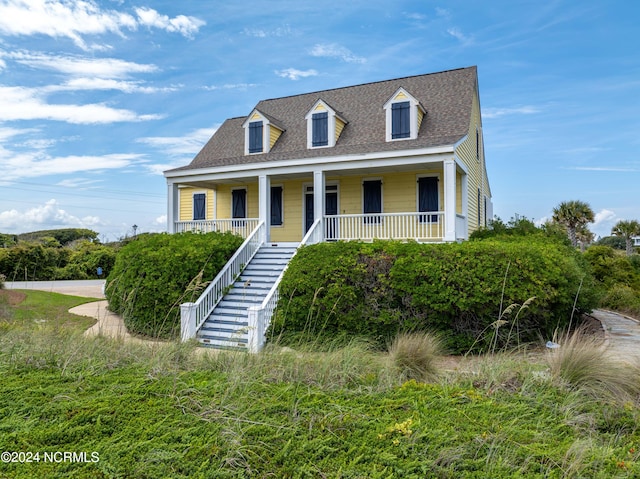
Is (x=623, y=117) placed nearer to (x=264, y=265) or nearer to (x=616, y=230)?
(x=264, y=265)

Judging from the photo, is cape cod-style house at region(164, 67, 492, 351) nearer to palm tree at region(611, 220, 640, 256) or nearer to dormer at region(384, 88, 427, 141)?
dormer at region(384, 88, 427, 141)

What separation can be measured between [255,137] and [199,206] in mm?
4587

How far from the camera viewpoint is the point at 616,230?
110ft

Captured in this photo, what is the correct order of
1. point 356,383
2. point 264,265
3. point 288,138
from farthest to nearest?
point 288,138 < point 264,265 < point 356,383

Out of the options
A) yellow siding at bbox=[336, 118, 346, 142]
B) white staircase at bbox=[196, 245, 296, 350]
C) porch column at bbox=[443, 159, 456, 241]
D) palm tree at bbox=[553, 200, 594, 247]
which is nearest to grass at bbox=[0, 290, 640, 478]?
white staircase at bbox=[196, 245, 296, 350]

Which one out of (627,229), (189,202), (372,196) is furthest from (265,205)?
(627,229)

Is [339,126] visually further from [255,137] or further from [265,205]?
[265,205]

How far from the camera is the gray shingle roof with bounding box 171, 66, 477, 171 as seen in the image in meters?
14.7

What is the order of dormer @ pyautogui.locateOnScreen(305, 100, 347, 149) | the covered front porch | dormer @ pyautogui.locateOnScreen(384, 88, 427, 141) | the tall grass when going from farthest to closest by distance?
1. dormer @ pyautogui.locateOnScreen(305, 100, 347, 149)
2. dormer @ pyautogui.locateOnScreen(384, 88, 427, 141)
3. the covered front porch
4. the tall grass

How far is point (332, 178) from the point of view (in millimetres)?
16438

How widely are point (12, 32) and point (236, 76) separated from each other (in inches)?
269

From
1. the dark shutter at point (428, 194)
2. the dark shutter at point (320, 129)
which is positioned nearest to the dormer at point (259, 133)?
the dark shutter at point (320, 129)

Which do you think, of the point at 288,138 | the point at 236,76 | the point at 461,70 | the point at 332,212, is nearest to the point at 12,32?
the point at 236,76

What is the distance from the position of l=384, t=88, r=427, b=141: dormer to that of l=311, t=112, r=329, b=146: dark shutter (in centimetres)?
249
